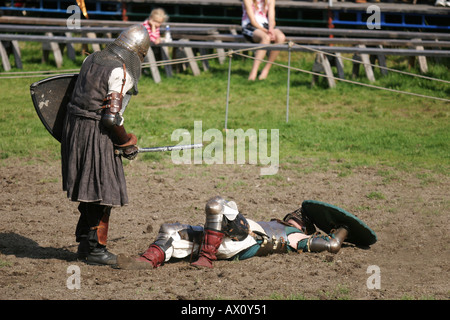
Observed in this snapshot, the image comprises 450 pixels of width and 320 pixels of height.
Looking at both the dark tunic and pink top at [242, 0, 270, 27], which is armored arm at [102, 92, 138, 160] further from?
pink top at [242, 0, 270, 27]

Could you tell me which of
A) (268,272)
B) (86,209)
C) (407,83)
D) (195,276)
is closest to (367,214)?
(268,272)

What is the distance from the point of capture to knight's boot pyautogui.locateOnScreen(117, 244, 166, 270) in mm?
4680

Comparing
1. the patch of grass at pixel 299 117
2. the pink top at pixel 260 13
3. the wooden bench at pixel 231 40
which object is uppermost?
the pink top at pixel 260 13

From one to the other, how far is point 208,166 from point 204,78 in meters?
4.29

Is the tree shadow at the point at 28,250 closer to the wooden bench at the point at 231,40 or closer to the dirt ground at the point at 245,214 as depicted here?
the dirt ground at the point at 245,214

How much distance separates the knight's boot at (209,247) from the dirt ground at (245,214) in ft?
0.28

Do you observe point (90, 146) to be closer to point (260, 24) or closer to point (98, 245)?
point (98, 245)

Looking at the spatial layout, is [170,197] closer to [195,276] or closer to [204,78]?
[195,276]

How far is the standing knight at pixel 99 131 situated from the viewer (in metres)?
4.65

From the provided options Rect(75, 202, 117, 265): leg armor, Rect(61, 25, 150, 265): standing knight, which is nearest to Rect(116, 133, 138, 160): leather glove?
Rect(61, 25, 150, 265): standing knight

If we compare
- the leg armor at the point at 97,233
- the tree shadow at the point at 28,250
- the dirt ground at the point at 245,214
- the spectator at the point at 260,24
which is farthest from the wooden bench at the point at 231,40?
the leg armor at the point at 97,233

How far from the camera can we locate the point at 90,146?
470 centimetres

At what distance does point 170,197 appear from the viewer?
676 cm

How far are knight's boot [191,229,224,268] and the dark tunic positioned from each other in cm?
71
